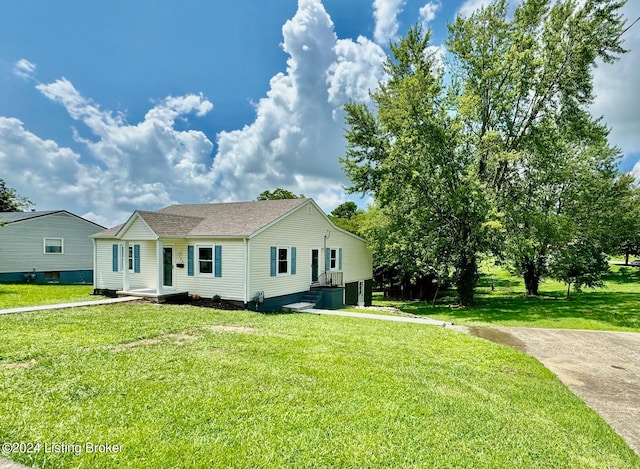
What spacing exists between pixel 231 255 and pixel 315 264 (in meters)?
4.90

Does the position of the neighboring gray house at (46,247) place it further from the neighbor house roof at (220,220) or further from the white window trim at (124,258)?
the neighbor house roof at (220,220)

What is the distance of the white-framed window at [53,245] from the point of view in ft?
74.7

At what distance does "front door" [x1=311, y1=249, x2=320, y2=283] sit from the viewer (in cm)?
1689

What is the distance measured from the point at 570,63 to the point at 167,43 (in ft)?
56.1

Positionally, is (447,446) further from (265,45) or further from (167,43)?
(265,45)

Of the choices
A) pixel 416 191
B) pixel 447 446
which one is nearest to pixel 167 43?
pixel 416 191

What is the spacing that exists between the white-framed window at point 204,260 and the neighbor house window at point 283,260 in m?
2.70

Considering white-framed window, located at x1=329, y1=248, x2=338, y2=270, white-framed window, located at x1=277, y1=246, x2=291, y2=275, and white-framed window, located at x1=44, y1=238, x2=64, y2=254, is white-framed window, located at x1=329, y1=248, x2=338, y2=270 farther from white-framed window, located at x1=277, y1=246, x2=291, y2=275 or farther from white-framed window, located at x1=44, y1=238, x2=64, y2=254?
white-framed window, located at x1=44, y1=238, x2=64, y2=254

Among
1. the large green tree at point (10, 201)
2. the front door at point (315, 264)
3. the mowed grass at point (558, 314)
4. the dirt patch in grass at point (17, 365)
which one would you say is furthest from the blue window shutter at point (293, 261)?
the large green tree at point (10, 201)

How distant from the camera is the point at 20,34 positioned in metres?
11.3

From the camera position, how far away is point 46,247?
74.7ft

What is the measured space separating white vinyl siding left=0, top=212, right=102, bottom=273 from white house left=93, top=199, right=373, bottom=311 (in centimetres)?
645

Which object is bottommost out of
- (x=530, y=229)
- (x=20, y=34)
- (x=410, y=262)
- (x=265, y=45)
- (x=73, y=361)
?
(x=73, y=361)

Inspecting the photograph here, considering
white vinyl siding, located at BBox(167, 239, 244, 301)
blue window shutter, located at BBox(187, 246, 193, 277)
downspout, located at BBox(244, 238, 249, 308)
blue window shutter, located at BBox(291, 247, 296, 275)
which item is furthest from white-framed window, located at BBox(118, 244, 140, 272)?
blue window shutter, located at BBox(291, 247, 296, 275)
